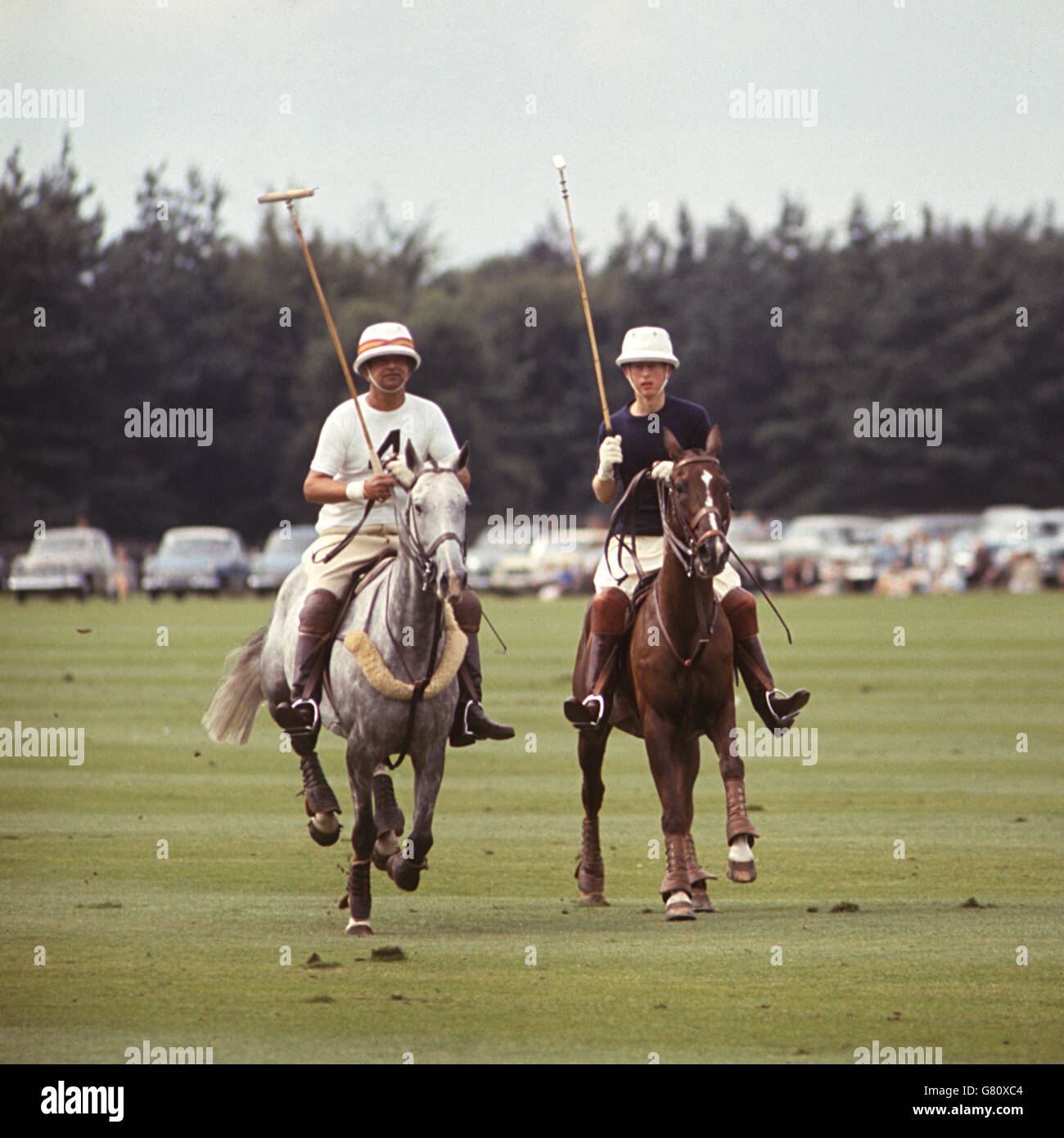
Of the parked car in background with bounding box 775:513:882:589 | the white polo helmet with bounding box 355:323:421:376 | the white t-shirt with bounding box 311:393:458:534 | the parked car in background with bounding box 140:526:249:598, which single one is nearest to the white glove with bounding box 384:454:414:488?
the white t-shirt with bounding box 311:393:458:534

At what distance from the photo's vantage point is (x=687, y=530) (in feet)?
→ 36.9

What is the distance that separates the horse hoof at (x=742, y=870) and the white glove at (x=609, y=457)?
6.98 ft

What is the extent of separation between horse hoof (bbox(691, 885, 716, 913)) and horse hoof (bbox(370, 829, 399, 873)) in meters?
1.56

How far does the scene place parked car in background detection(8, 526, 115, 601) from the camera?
2251 inches

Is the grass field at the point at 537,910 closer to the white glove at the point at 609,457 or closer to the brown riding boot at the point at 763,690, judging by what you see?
the brown riding boot at the point at 763,690

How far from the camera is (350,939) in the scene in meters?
10.9

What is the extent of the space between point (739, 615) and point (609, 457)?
110cm

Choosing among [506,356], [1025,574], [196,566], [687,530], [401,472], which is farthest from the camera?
[506,356]

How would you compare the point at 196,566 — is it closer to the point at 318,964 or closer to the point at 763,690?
the point at 763,690

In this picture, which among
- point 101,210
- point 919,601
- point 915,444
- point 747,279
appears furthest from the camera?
point 747,279

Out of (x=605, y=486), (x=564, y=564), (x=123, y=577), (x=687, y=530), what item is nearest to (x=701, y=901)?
(x=687, y=530)

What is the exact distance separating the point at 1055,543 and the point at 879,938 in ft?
190
